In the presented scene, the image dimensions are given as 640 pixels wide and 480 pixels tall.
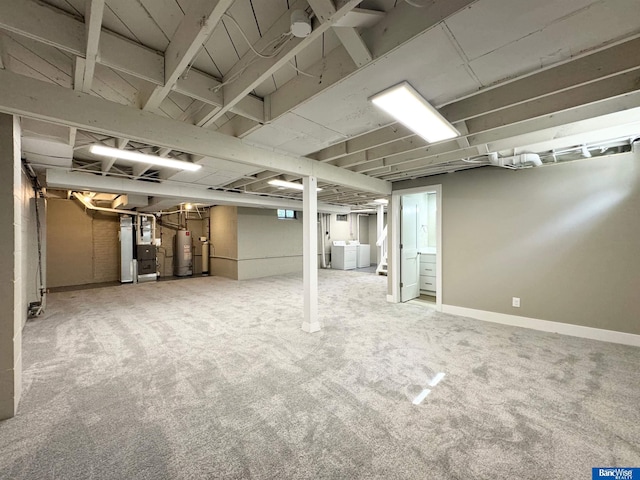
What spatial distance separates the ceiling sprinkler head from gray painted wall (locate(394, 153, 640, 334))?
150 inches

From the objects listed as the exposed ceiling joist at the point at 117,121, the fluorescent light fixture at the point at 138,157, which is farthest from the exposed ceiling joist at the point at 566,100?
the fluorescent light fixture at the point at 138,157

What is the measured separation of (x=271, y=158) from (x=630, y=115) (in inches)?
138

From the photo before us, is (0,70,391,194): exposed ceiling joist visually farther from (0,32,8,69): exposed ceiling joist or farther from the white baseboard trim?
the white baseboard trim

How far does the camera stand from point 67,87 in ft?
6.15

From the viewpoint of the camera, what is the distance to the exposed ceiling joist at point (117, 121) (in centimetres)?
171

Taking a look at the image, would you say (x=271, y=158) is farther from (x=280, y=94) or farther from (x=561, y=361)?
(x=561, y=361)

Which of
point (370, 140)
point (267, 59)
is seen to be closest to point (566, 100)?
point (370, 140)

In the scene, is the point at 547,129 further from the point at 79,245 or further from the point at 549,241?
the point at 79,245

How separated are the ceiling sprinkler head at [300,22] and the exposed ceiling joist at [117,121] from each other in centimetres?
163

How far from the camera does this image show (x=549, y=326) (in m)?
3.44

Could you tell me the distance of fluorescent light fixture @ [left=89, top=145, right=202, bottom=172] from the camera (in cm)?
302

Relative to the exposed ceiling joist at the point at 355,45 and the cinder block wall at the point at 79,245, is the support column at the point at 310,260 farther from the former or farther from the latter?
the cinder block wall at the point at 79,245

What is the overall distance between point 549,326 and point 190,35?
4900mm

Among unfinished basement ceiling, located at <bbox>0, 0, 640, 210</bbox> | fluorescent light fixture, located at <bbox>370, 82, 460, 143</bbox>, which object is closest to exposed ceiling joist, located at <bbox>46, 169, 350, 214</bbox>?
unfinished basement ceiling, located at <bbox>0, 0, 640, 210</bbox>
